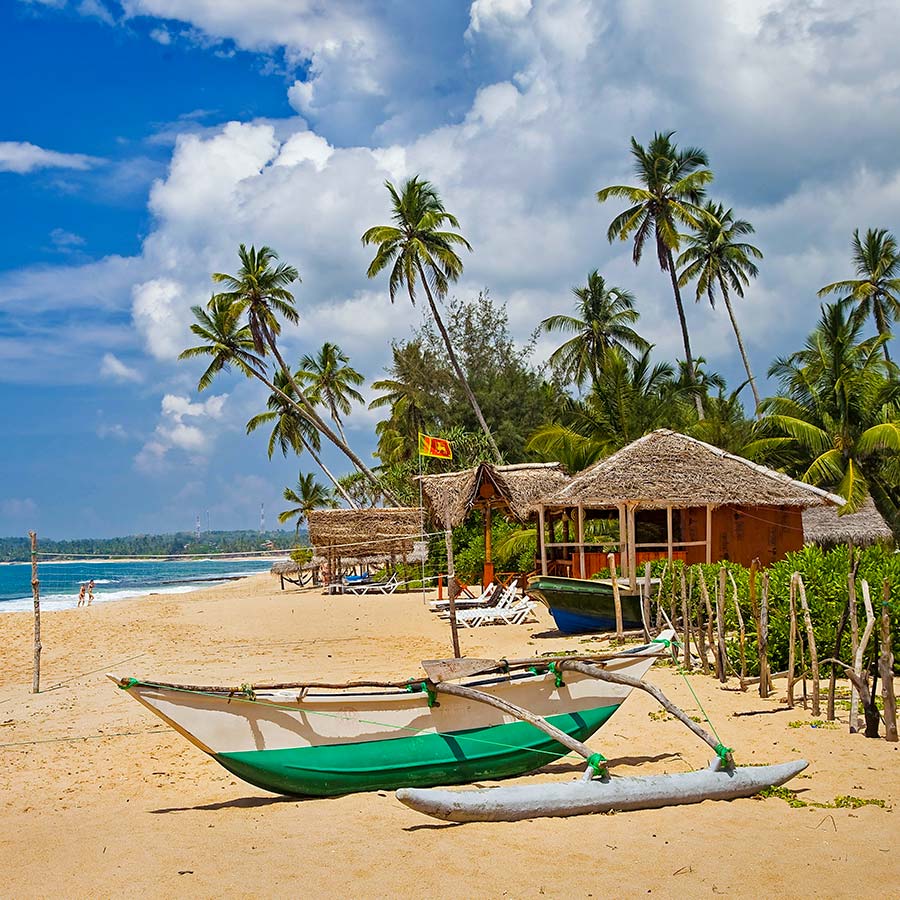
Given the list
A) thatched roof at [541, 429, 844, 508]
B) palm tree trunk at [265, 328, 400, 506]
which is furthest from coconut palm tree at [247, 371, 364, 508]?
thatched roof at [541, 429, 844, 508]

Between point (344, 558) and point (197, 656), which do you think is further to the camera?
point (344, 558)

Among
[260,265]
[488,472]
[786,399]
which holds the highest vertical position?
[260,265]

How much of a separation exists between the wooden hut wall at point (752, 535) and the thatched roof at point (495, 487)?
3746 millimetres

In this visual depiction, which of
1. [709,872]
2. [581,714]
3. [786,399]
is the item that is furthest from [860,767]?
[786,399]

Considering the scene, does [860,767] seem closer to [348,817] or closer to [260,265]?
[348,817]

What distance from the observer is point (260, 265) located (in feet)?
111

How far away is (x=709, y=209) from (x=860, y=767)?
102 ft

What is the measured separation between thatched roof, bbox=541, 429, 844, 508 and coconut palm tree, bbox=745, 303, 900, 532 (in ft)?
17.7

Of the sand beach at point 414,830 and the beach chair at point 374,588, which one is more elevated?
the sand beach at point 414,830

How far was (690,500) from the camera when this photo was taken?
52.4 ft

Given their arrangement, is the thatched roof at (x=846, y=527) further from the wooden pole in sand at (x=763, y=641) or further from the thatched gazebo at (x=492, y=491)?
the wooden pole in sand at (x=763, y=641)

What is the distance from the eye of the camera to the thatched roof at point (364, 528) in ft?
87.8

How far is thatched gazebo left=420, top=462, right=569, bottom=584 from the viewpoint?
67.4ft

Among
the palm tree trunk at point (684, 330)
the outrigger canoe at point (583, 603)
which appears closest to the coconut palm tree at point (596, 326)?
the palm tree trunk at point (684, 330)
